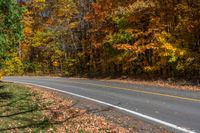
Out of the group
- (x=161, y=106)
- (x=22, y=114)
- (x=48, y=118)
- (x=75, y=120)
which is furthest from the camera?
(x=22, y=114)

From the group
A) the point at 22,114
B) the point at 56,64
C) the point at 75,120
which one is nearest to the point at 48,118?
the point at 75,120

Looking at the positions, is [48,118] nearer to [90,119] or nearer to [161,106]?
[90,119]

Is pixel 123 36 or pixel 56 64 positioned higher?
pixel 123 36

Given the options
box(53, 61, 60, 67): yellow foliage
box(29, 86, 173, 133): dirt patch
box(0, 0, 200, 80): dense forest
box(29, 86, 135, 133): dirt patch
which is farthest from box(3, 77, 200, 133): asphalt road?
box(53, 61, 60, 67): yellow foliage

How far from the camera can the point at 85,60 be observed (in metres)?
45.2

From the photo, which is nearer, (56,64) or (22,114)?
(22,114)

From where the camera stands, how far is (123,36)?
29953 millimetres

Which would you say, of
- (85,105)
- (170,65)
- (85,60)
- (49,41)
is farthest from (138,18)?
(49,41)

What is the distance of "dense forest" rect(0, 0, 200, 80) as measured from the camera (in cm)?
2256

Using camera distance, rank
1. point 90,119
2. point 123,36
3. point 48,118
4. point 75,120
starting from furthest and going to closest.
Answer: point 123,36, point 48,118, point 75,120, point 90,119

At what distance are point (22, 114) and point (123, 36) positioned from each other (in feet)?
53.3

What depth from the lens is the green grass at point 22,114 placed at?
12.3 metres

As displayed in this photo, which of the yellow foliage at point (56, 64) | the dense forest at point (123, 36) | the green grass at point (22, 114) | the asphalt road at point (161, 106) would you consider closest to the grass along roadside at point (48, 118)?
the green grass at point (22, 114)

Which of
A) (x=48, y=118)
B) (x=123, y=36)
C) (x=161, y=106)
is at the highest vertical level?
(x=123, y=36)
